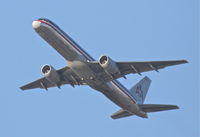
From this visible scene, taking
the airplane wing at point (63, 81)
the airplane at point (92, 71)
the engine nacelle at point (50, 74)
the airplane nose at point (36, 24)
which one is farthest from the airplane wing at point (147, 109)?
the airplane nose at point (36, 24)

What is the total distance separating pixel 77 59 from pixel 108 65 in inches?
126

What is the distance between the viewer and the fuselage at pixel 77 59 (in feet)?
168

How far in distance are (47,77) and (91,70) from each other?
5253mm

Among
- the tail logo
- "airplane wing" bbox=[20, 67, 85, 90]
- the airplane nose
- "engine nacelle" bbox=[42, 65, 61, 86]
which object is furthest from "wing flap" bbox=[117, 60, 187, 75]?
the tail logo

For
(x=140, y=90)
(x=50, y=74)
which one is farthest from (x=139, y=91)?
(x=50, y=74)

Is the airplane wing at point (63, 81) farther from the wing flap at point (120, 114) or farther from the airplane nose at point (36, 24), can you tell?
the airplane nose at point (36, 24)

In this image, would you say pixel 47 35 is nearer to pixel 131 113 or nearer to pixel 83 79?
pixel 83 79

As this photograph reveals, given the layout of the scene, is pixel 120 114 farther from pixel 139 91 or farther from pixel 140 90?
pixel 140 90

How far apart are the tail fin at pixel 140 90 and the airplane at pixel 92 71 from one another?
155 centimetres

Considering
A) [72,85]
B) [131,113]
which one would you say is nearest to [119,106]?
[131,113]

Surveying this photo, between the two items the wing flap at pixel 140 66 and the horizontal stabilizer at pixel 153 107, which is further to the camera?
the horizontal stabilizer at pixel 153 107

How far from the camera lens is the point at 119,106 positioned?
59.1 metres

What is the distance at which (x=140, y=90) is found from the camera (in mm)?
64750

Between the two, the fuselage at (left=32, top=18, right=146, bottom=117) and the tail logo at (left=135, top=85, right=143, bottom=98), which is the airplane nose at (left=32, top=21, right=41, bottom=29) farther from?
the tail logo at (left=135, top=85, right=143, bottom=98)
